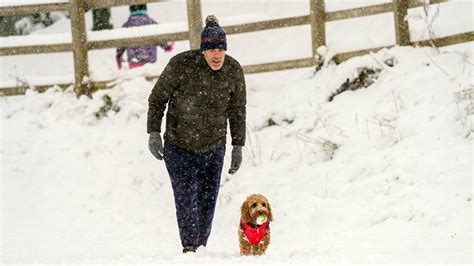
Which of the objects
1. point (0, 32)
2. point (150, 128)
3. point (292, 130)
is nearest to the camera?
point (150, 128)

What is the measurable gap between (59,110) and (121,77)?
110 centimetres

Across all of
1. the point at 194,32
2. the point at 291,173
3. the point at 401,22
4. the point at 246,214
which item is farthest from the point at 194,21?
the point at 246,214

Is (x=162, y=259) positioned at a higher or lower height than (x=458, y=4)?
lower

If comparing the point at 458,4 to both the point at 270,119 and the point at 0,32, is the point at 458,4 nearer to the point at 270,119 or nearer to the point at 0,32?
the point at 270,119

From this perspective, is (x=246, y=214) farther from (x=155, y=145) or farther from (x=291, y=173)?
(x=291, y=173)

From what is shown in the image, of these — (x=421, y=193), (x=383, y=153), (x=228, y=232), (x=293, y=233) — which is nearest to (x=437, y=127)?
(x=383, y=153)

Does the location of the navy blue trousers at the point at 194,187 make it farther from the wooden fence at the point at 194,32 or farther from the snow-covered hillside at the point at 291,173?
the wooden fence at the point at 194,32

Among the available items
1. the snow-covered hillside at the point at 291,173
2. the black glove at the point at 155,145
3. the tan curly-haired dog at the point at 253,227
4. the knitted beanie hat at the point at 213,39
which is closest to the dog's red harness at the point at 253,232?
the tan curly-haired dog at the point at 253,227

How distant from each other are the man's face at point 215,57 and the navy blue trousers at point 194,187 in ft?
2.36

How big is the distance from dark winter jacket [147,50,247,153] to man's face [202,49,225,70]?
84mm

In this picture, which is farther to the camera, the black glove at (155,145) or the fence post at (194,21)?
the fence post at (194,21)

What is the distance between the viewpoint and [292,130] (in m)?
9.00

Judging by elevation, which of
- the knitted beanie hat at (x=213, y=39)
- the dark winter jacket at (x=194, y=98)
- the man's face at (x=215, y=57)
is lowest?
the dark winter jacket at (x=194, y=98)

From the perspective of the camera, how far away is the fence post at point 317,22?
9930 millimetres
